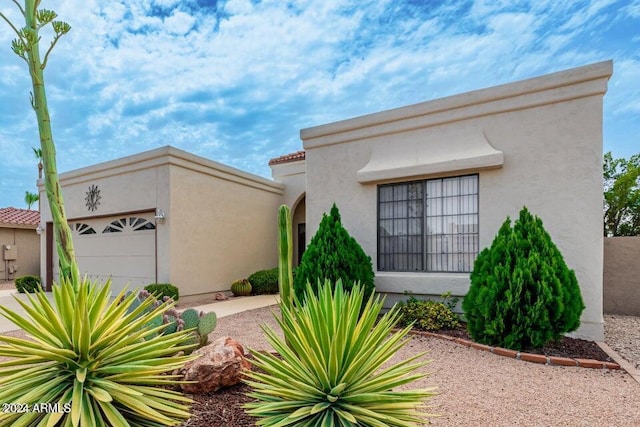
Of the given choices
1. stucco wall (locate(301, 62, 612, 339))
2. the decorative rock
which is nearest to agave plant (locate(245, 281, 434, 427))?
the decorative rock

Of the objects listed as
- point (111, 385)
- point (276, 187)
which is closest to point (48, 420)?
point (111, 385)

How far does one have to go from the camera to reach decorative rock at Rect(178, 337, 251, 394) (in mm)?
3609

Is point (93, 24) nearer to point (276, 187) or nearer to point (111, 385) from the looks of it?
point (111, 385)

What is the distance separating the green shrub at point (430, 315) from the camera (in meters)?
7.05

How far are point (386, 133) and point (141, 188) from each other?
309 inches

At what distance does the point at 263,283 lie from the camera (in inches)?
495

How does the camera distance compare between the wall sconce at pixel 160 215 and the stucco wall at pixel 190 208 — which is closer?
the wall sconce at pixel 160 215

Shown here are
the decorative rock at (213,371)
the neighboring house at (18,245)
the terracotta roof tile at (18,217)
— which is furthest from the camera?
the terracotta roof tile at (18,217)

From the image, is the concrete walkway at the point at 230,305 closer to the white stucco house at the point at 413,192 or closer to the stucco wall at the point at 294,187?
the white stucco house at the point at 413,192

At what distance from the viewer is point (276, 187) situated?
583 inches

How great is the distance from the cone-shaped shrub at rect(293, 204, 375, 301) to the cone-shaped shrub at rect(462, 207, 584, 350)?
2388mm

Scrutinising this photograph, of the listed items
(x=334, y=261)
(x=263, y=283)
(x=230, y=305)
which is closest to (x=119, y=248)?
(x=230, y=305)

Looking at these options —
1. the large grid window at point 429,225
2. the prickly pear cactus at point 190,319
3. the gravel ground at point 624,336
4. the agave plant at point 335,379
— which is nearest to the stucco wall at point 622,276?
the gravel ground at point 624,336

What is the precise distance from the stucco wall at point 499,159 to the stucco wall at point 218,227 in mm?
4431
